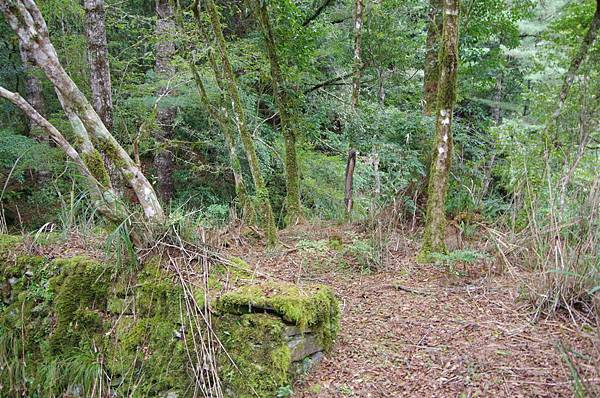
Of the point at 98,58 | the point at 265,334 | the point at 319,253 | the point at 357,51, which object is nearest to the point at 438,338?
the point at 265,334

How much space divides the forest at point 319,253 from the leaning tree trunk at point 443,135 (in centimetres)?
2

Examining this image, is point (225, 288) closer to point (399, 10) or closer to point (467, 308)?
point (467, 308)

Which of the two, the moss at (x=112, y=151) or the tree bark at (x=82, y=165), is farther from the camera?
the moss at (x=112, y=151)

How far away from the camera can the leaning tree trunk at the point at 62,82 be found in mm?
3354

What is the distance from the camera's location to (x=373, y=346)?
325 cm

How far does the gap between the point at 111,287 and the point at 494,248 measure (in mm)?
3655

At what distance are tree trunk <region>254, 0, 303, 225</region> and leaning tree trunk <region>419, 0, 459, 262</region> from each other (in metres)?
2.23

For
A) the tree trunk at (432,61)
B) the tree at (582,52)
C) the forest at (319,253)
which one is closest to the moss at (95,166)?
the forest at (319,253)

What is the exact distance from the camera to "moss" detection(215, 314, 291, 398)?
2.75 m

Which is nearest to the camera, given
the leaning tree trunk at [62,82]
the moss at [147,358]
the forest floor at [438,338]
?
the forest floor at [438,338]

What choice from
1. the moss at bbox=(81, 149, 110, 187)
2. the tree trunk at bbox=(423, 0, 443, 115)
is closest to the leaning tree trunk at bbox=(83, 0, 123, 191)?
the moss at bbox=(81, 149, 110, 187)

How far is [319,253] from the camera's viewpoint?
5066mm

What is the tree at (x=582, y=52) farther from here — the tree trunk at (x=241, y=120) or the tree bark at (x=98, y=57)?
the tree bark at (x=98, y=57)

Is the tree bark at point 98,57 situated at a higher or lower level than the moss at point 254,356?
higher
